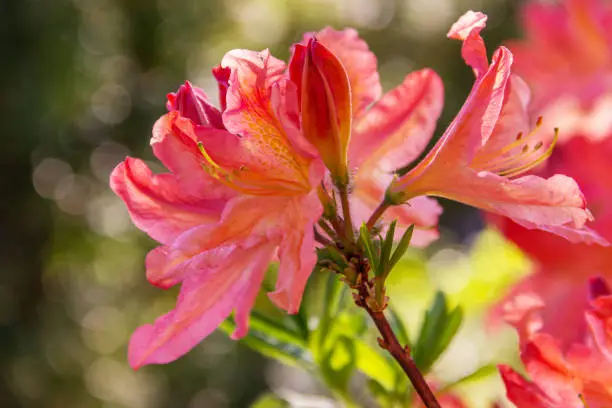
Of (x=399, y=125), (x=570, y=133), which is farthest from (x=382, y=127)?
(x=570, y=133)

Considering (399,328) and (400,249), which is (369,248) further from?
(399,328)

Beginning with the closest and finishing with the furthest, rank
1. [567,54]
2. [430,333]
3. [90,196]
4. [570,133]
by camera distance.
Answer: [430,333] → [570,133] → [567,54] → [90,196]

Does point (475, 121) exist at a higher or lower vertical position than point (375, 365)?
higher

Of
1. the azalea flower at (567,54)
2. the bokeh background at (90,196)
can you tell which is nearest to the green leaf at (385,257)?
the azalea flower at (567,54)

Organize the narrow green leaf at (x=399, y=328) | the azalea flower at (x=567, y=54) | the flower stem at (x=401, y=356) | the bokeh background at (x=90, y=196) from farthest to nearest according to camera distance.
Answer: the bokeh background at (x=90, y=196) → the azalea flower at (x=567, y=54) → the narrow green leaf at (x=399, y=328) → the flower stem at (x=401, y=356)

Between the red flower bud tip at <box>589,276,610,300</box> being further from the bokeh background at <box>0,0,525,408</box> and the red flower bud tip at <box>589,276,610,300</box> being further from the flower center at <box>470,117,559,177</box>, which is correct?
the bokeh background at <box>0,0,525,408</box>

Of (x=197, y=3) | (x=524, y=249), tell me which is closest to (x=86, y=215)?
(x=197, y=3)

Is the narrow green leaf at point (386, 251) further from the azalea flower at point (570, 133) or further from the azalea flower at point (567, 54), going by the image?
the azalea flower at point (567, 54)


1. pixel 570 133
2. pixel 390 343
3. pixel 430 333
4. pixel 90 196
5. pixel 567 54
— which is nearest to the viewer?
pixel 390 343
